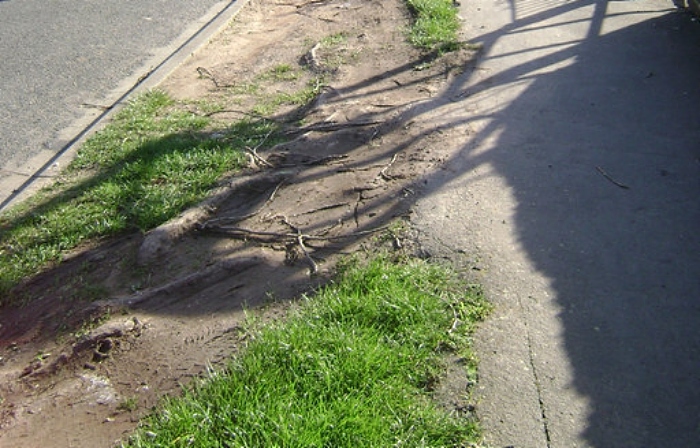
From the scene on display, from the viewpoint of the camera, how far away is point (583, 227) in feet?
17.5

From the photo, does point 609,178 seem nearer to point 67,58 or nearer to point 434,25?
point 434,25

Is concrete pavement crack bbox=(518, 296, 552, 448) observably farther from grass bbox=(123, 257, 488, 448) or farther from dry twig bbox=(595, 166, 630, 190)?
dry twig bbox=(595, 166, 630, 190)

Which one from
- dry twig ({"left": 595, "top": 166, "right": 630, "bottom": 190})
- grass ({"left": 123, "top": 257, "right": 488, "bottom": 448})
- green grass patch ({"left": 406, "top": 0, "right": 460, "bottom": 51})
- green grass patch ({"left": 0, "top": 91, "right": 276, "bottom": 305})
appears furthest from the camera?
green grass patch ({"left": 406, "top": 0, "right": 460, "bottom": 51})

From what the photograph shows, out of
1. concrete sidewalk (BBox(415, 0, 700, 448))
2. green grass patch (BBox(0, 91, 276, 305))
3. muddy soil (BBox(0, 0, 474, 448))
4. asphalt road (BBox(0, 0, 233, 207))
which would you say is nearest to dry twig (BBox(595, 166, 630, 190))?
concrete sidewalk (BBox(415, 0, 700, 448))

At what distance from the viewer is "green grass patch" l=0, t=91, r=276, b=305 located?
19.6 feet

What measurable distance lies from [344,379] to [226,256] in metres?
1.68

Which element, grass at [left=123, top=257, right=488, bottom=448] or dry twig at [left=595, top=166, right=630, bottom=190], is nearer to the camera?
grass at [left=123, top=257, right=488, bottom=448]

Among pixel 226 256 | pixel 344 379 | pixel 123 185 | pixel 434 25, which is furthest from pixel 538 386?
pixel 434 25

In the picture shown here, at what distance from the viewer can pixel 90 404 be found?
4.19 meters

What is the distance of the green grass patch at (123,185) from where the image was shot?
598cm

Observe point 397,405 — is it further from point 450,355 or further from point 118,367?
point 118,367

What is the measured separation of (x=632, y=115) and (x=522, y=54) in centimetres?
199

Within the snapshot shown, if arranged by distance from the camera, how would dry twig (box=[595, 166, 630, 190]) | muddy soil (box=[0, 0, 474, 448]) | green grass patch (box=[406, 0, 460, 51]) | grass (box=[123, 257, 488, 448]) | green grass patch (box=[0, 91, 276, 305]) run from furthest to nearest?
green grass patch (box=[406, 0, 460, 51])
green grass patch (box=[0, 91, 276, 305])
dry twig (box=[595, 166, 630, 190])
muddy soil (box=[0, 0, 474, 448])
grass (box=[123, 257, 488, 448])

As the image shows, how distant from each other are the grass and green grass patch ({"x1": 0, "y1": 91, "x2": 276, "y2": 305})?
2.00 m
